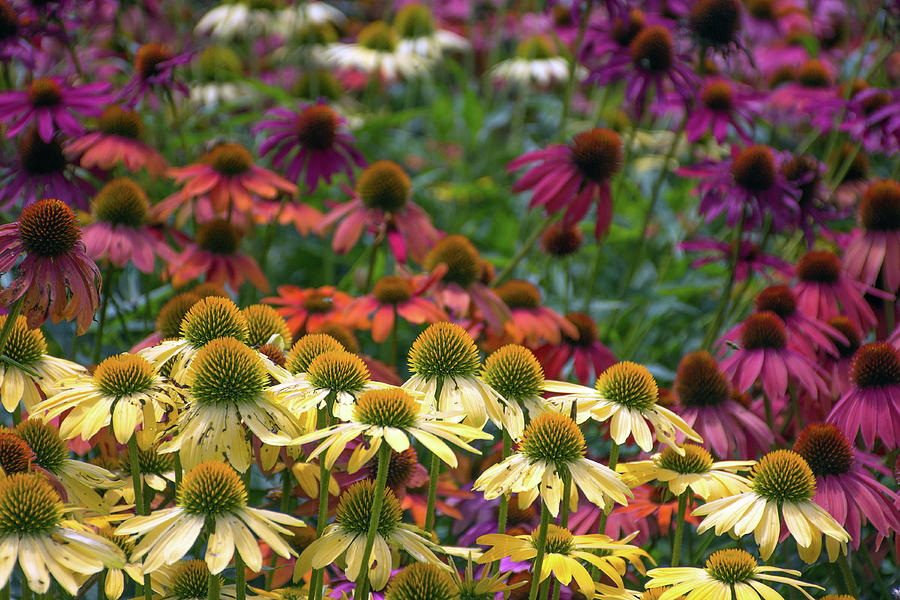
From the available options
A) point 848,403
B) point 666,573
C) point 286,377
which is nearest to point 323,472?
point 286,377

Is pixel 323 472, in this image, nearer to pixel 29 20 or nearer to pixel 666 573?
pixel 666 573

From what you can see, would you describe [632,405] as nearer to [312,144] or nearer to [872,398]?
[872,398]

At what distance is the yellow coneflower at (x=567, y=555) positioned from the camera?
1115 millimetres

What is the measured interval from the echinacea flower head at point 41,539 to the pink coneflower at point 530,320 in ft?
3.87

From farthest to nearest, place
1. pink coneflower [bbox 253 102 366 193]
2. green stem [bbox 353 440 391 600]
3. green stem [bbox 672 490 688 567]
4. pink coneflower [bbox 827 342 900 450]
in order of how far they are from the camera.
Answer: pink coneflower [bbox 253 102 366 193] → pink coneflower [bbox 827 342 900 450] → green stem [bbox 672 490 688 567] → green stem [bbox 353 440 391 600]

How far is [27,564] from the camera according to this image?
92cm

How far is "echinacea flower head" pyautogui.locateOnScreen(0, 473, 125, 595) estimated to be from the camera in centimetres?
93

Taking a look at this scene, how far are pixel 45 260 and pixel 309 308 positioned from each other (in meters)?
0.89

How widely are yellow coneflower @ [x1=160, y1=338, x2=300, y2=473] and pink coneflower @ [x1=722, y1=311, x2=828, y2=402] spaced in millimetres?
1080

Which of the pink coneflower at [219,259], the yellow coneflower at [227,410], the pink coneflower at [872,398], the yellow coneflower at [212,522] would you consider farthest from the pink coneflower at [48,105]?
the pink coneflower at [872,398]

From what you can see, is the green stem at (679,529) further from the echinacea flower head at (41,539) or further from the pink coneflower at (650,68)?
the pink coneflower at (650,68)

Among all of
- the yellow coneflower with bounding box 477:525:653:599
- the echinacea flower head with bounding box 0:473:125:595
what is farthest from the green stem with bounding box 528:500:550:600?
the echinacea flower head with bounding box 0:473:125:595

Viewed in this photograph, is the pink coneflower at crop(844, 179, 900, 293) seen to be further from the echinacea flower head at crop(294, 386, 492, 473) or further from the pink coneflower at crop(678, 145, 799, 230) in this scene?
the echinacea flower head at crop(294, 386, 492, 473)

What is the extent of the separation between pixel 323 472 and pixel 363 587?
0.15 m
